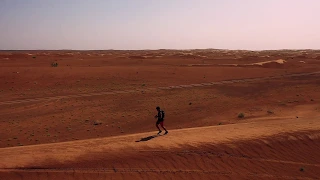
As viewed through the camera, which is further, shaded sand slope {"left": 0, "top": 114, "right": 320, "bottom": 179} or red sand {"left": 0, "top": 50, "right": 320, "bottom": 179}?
red sand {"left": 0, "top": 50, "right": 320, "bottom": 179}

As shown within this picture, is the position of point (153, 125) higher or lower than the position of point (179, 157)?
lower

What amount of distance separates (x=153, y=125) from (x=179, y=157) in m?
8.63

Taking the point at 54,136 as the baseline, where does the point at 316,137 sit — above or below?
above

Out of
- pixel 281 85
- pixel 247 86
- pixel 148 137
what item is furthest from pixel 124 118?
pixel 281 85

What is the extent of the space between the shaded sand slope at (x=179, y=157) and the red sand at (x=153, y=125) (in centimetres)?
4

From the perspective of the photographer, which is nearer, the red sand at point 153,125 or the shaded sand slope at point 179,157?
the shaded sand slope at point 179,157

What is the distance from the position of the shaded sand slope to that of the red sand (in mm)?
35

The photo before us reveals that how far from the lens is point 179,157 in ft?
36.1

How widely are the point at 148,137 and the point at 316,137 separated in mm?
7167

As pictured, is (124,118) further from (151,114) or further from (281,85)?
(281,85)

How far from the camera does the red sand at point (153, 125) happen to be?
10.4 metres

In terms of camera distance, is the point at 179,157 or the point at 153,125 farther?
the point at 153,125

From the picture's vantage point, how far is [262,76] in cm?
4041

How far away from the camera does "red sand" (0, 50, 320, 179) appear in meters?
10.4
